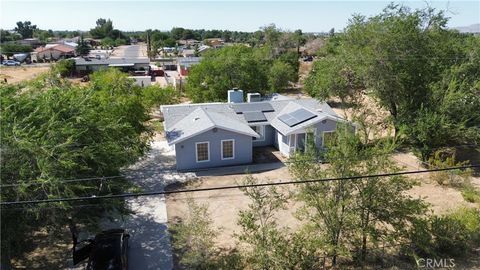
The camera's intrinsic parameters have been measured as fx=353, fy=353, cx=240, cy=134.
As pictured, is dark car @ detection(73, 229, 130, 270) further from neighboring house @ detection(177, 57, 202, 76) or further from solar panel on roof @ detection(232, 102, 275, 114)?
neighboring house @ detection(177, 57, 202, 76)

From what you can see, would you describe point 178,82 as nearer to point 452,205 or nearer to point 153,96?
point 153,96

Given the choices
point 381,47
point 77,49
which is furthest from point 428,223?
point 77,49

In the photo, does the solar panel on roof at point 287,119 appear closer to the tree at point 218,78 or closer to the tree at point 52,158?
the tree at point 218,78

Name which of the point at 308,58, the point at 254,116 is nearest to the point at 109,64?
the point at 308,58

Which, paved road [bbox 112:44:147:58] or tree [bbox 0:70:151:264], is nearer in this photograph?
tree [bbox 0:70:151:264]

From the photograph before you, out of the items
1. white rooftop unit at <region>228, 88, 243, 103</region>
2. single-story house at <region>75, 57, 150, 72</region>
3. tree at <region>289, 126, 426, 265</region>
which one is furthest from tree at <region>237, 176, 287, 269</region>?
single-story house at <region>75, 57, 150, 72</region>

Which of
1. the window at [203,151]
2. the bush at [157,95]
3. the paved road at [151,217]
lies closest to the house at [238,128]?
the window at [203,151]
